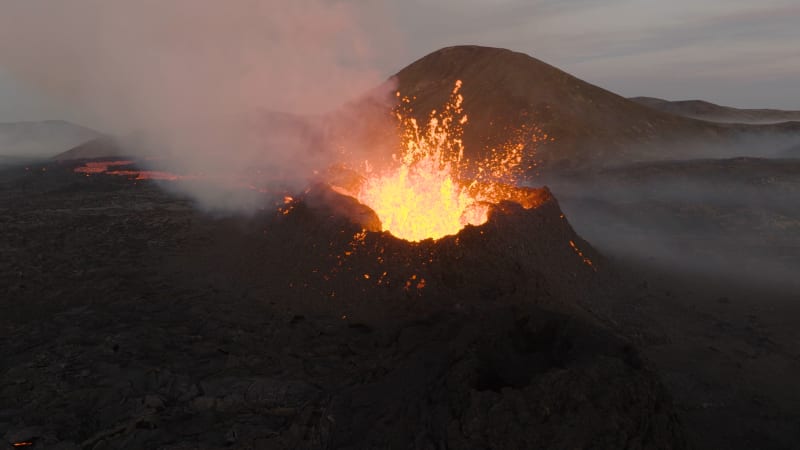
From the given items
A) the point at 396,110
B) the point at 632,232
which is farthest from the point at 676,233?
the point at 396,110

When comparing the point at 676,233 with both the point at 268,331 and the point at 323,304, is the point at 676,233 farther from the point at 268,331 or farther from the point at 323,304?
the point at 268,331

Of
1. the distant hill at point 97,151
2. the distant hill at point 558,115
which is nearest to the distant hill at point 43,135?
the distant hill at point 97,151

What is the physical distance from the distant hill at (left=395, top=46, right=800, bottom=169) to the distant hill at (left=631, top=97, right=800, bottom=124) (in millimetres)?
38045

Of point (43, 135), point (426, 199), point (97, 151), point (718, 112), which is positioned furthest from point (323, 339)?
point (43, 135)

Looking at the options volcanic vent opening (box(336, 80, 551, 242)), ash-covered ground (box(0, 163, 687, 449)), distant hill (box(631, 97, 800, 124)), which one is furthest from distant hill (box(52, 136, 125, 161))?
distant hill (box(631, 97, 800, 124))

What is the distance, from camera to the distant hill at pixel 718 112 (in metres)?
89.6

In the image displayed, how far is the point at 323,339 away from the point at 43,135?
170m

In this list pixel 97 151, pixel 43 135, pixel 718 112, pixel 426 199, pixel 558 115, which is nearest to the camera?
pixel 426 199

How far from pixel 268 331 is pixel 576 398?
19.6 ft

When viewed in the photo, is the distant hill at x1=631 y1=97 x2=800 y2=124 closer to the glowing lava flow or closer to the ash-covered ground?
the glowing lava flow

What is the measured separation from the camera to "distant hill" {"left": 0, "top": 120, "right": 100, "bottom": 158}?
426 feet

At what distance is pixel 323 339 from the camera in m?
8.94

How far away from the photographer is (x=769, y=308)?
37.9ft

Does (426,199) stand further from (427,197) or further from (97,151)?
(97,151)
